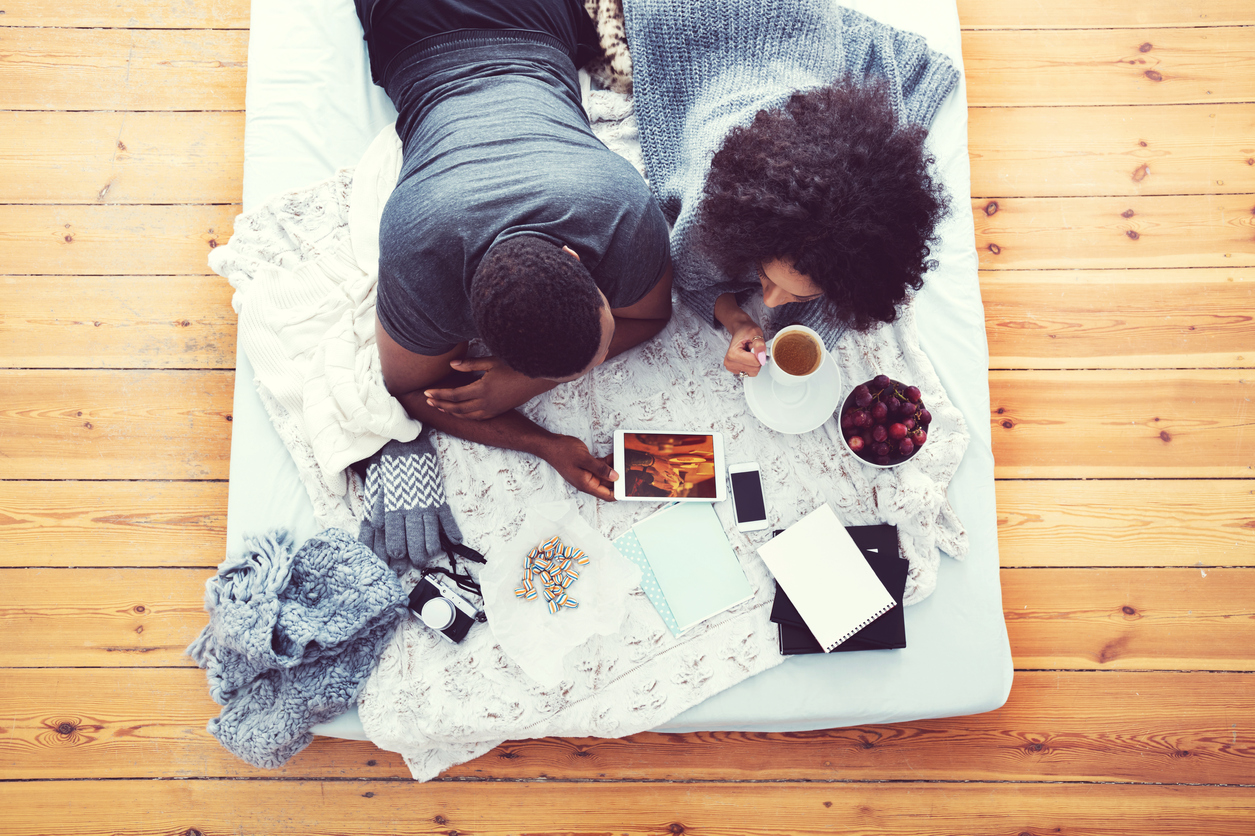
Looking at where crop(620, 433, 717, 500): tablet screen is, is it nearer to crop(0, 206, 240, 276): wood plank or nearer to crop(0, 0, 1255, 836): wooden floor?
crop(0, 0, 1255, 836): wooden floor

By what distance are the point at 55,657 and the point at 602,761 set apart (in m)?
1.22

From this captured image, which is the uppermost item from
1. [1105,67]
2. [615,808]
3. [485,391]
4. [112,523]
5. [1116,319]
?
[1105,67]

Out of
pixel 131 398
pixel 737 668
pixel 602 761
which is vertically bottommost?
pixel 602 761

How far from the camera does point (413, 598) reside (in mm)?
1291

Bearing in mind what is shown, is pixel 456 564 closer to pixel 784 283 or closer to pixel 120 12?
pixel 784 283

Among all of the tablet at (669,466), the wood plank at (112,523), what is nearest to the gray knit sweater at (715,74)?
the tablet at (669,466)

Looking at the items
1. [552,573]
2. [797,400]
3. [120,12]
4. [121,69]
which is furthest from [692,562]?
[120,12]

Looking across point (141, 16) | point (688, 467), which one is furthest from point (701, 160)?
point (141, 16)

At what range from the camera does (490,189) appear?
0.97m

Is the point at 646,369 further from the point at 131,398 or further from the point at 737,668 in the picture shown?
the point at 131,398

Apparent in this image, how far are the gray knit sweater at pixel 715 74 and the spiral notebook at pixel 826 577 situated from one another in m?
0.38

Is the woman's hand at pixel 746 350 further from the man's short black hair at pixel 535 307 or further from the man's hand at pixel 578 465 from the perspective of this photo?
the man's short black hair at pixel 535 307

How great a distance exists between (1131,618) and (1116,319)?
0.70 metres

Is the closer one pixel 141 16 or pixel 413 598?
pixel 413 598
